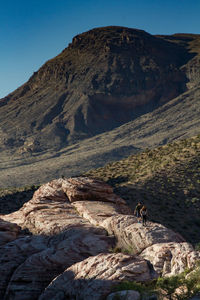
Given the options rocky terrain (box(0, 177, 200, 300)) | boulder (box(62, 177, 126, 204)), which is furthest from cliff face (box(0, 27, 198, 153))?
rocky terrain (box(0, 177, 200, 300))

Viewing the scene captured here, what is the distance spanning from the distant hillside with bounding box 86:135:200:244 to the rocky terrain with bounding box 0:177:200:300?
29.7 ft

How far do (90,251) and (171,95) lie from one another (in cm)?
15143

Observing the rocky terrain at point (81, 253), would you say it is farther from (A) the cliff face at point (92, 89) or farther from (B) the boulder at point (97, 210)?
(A) the cliff face at point (92, 89)

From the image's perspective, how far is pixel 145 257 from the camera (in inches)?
578

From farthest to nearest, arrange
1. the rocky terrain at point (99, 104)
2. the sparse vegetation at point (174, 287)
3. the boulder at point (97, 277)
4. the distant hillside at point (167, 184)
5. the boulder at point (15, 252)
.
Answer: the rocky terrain at point (99, 104) → the distant hillside at point (167, 184) → the boulder at point (15, 252) → the boulder at point (97, 277) → the sparse vegetation at point (174, 287)

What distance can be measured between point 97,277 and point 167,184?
24.3m

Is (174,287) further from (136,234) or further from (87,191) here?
(87,191)

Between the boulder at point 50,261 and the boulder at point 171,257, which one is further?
the boulder at point 50,261

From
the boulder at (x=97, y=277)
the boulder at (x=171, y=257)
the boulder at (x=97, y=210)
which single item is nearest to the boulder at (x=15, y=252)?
the boulder at (x=97, y=277)

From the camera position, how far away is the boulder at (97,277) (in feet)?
40.9

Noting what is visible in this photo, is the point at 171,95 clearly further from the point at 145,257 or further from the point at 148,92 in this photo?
the point at 145,257

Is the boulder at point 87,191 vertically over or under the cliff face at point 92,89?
under

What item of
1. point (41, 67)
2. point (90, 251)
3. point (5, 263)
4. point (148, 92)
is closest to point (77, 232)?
point (90, 251)

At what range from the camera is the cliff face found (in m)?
148
